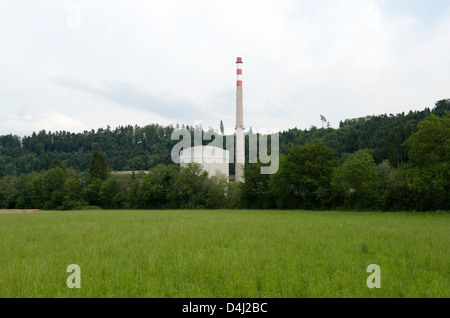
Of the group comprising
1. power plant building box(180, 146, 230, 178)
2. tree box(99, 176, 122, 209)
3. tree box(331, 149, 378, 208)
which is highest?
power plant building box(180, 146, 230, 178)

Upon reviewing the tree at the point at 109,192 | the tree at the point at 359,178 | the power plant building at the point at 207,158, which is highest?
the power plant building at the point at 207,158

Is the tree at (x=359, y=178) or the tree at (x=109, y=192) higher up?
the tree at (x=359, y=178)

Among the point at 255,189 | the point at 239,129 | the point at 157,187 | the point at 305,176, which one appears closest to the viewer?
the point at 305,176

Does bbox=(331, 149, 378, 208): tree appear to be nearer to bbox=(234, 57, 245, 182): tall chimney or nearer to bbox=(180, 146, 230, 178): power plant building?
bbox=(234, 57, 245, 182): tall chimney

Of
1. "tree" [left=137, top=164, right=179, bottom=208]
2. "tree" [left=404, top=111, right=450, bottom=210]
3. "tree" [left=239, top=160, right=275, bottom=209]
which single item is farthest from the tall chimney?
"tree" [left=404, top=111, right=450, bottom=210]

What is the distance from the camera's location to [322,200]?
43.8 metres

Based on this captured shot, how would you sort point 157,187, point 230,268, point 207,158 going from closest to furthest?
point 230,268, point 157,187, point 207,158

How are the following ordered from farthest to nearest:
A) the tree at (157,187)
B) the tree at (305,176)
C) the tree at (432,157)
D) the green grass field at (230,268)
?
1. the tree at (157,187)
2. the tree at (305,176)
3. the tree at (432,157)
4. the green grass field at (230,268)

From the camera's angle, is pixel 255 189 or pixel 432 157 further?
pixel 255 189

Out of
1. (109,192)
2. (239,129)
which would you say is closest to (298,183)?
(239,129)

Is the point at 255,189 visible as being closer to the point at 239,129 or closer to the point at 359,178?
the point at 359,178

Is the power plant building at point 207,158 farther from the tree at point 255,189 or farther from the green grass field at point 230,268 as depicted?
the green grass field at point 230,268

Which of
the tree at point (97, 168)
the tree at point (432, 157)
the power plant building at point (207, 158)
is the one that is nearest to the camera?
the tree at point (432, 157)

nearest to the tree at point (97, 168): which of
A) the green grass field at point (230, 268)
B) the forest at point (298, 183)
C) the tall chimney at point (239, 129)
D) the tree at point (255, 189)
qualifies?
the forest at point (298, 183)
